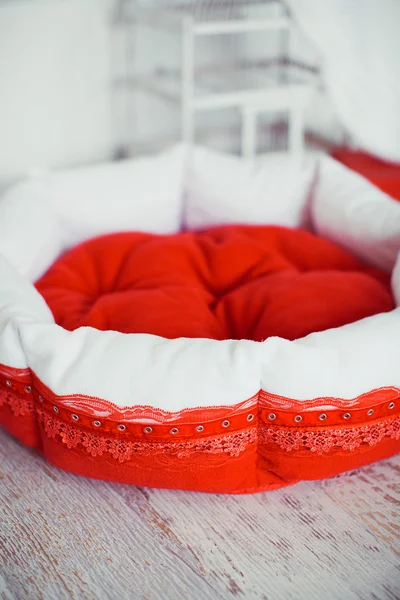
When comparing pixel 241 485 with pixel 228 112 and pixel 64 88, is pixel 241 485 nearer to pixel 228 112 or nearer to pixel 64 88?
pixel 64 88

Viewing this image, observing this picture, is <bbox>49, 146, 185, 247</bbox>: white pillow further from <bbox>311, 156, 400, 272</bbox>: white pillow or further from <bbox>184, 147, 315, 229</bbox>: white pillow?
<bbox>311, 156, 400, 272</bbox>: white pillow

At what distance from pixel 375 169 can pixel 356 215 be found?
1.81ft

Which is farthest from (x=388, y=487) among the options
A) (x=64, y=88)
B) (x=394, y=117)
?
(x=64, y=88)

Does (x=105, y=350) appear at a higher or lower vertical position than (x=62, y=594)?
higher

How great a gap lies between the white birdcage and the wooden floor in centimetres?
126

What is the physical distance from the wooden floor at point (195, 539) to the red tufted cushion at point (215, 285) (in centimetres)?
27

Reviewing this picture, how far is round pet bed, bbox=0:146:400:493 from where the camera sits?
1.05 metres

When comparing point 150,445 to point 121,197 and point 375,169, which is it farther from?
point 375,169

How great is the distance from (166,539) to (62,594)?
16 cm

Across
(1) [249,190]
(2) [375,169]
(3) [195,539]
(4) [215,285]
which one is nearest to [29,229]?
(4) [215,285]

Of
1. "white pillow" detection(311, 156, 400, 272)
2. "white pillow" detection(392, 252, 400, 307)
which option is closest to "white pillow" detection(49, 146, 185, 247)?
"white pillow" detection(311, 156, 400, 272)

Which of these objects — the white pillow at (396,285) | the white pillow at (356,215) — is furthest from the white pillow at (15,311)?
the white pillow at (356,215)

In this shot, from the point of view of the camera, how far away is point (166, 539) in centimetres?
105

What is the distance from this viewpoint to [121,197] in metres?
1.75
